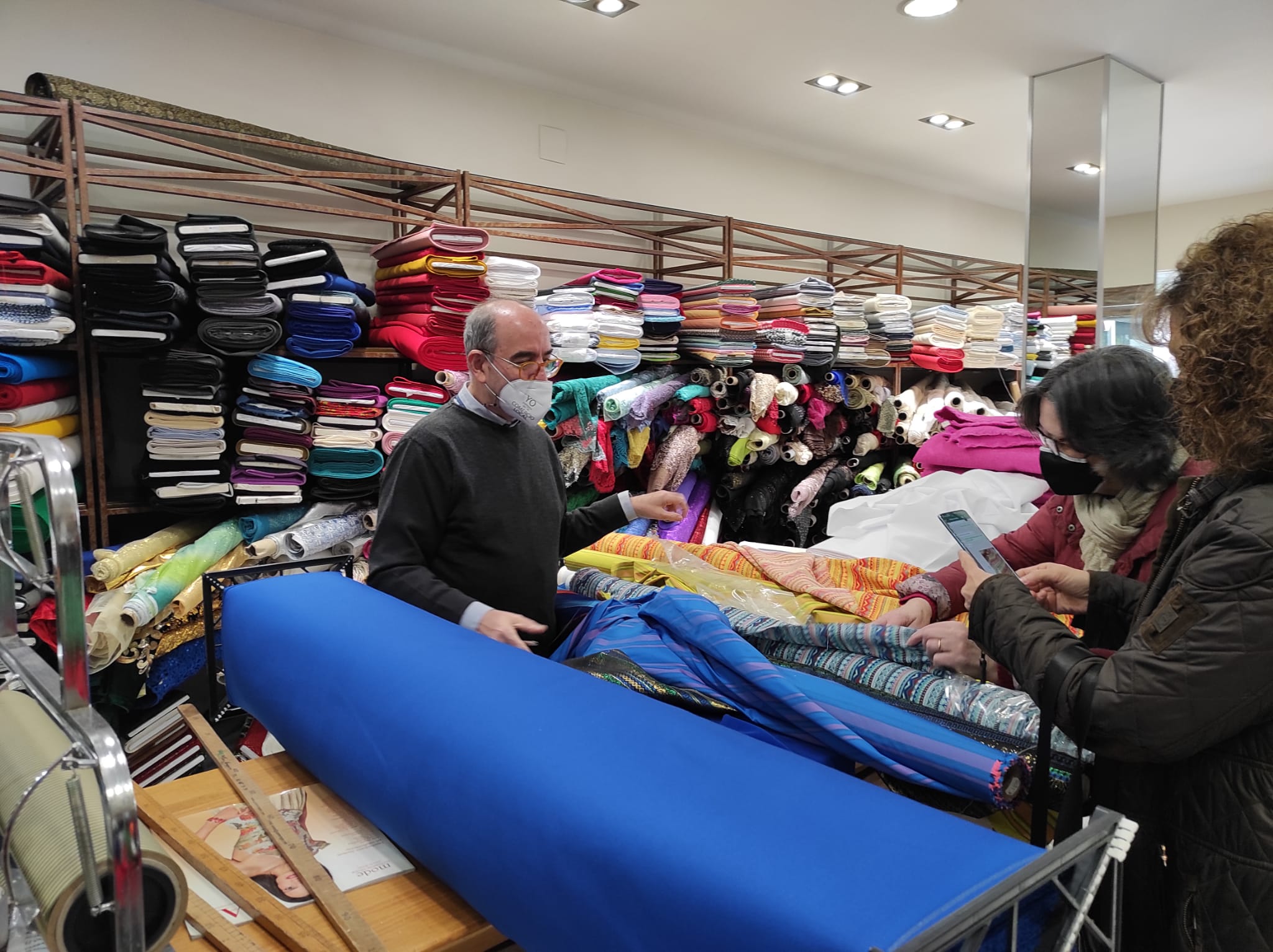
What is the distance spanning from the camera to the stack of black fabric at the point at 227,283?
2.42 metres

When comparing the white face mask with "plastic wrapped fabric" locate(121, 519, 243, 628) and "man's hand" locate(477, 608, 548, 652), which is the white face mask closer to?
"man's hand" locate(477, 608, 548, 652)

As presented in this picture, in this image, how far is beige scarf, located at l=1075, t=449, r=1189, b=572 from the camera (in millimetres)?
1436

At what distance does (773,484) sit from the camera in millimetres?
3949

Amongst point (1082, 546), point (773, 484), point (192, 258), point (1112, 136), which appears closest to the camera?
point (1082, 546)

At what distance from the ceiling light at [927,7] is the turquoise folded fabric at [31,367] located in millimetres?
2886

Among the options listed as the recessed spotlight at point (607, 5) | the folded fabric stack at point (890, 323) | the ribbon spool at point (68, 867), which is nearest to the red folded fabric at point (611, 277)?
the recessed spotlight at point (607, 5)

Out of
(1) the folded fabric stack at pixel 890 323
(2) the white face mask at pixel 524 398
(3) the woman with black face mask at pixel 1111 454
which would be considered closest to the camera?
(3) the woman with black face mask at pixel 1111 454

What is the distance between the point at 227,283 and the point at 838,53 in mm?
2456

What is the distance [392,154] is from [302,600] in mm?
2540

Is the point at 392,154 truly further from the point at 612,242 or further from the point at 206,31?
the point at 612,242

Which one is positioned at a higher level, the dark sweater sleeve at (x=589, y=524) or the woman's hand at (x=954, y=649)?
the dark sweater sleeve at (x=589, y=524)

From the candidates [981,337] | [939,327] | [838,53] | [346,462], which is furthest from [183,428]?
[981,337]

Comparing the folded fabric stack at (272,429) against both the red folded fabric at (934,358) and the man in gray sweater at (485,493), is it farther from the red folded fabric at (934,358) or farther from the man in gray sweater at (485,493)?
the red folded fabric at (934,358)

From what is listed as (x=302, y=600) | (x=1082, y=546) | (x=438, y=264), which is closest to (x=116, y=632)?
(x=302, y=600)
